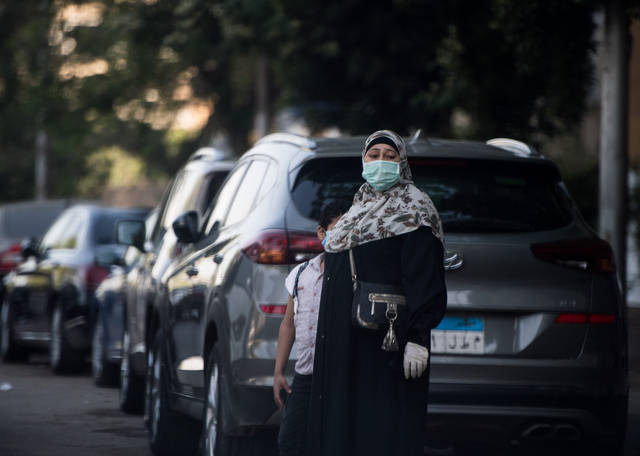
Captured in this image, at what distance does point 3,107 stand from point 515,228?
30.0 meters

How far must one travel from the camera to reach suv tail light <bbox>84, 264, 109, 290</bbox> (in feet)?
44.6

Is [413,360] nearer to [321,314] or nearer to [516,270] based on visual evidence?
[321,314]

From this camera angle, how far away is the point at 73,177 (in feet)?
203

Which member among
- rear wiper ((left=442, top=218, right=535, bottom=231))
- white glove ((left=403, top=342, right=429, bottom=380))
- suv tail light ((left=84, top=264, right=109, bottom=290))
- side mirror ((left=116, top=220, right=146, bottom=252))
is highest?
rear wiper ((left=442, top=218, right=535, bottom=231))

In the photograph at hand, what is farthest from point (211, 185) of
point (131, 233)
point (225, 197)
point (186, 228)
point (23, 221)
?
point (23, 221)

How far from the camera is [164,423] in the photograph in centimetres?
816

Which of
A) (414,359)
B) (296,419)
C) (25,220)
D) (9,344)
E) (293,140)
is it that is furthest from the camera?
(25,220)

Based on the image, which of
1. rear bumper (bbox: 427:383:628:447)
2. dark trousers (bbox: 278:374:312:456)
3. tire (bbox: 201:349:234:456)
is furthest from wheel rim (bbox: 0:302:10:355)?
dark trousers (bbox: 278:374:312:456)

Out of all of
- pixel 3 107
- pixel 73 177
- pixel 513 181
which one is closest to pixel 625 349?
Result: pixel 513 181

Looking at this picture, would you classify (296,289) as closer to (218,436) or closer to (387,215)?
(387,215)

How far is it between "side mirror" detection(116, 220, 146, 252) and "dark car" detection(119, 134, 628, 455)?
3858mm

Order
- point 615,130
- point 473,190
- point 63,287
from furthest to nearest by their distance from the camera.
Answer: point 63,287 → point 615,130 → point 473,190

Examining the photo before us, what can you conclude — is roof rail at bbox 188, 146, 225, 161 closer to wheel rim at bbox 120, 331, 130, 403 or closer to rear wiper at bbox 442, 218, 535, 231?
wheel rim at bbox 120, 331, 130, 403

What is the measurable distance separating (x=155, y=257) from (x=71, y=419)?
133cm
